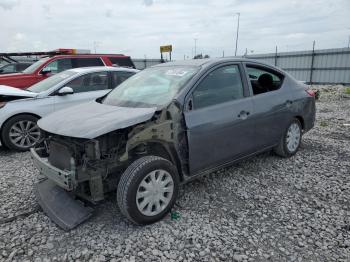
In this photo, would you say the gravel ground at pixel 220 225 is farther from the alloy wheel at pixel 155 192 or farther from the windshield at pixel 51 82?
the windshield at pixel 51 82

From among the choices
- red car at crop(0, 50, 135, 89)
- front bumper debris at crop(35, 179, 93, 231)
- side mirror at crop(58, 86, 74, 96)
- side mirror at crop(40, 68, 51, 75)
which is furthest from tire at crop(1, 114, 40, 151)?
side mirror at crop(40, 68, 51, 75)

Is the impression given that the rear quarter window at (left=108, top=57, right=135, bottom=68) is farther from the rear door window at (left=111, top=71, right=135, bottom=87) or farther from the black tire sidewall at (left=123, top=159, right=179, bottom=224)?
the black tire sidewall at (left=123, top=159, right=179, bottom=224)

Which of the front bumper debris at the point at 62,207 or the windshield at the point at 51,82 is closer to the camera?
Result: the front bumper debris at the point at 62,207

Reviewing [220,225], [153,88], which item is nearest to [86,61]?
[153,88]

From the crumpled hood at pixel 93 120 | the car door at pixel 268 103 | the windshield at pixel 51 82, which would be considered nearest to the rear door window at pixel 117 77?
the windshield at pixel 51 82

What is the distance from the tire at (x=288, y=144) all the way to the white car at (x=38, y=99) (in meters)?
3.98

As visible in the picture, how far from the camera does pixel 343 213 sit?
3273 mm

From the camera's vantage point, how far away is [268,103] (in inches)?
166

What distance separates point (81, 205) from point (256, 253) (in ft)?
6.23

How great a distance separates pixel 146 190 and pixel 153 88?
4.64 ft

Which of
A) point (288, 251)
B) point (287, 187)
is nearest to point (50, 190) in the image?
point (288, 251)

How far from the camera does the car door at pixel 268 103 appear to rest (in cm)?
410

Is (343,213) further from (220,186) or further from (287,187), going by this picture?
(220,186)

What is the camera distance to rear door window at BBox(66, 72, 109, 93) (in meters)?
6.20
